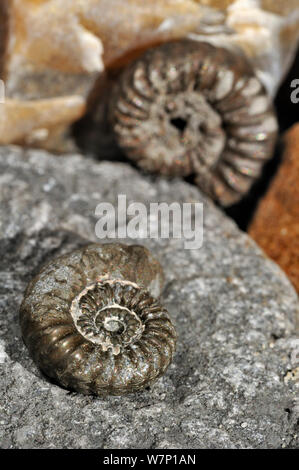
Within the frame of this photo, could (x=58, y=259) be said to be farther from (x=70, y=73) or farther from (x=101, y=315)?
(x=70, y=73)

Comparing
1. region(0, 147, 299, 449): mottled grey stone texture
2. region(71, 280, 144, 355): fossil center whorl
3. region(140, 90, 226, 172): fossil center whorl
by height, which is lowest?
region(0, 147, 299, 449): mottled grey stone texture

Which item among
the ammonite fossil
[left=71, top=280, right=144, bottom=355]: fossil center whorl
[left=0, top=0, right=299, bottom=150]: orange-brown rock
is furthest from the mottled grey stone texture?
[left=0, top=0, right=299, bottom=150]: orange-brown rock

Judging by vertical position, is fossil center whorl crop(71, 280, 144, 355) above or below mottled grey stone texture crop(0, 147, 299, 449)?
above

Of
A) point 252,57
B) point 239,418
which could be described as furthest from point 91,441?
point 252,57

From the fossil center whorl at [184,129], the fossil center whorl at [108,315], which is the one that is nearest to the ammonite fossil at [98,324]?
the fossil center whorl at [108,315]

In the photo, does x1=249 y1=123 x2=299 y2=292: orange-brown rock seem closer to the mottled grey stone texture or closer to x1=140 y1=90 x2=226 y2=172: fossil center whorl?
the mottled grey stone texture

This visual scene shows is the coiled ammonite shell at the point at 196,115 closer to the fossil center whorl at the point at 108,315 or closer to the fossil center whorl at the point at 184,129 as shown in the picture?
the fossil center whorl at the point at 184,129
